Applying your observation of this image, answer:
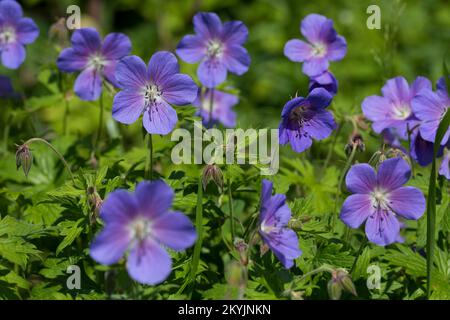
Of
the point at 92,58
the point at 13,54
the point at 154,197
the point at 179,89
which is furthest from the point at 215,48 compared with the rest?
the point at 154,197

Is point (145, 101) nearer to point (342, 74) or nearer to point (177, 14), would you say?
point (342, 74)

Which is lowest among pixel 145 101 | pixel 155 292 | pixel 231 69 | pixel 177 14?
pixel 155 292

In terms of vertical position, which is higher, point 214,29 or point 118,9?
point 118,9

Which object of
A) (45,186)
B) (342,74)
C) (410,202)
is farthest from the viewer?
(342,74)

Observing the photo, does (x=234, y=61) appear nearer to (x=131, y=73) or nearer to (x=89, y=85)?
(x=89, y=85)

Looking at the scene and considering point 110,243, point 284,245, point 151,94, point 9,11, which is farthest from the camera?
point 9,11

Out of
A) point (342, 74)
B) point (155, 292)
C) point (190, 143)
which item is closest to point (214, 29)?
point (190, 143)
